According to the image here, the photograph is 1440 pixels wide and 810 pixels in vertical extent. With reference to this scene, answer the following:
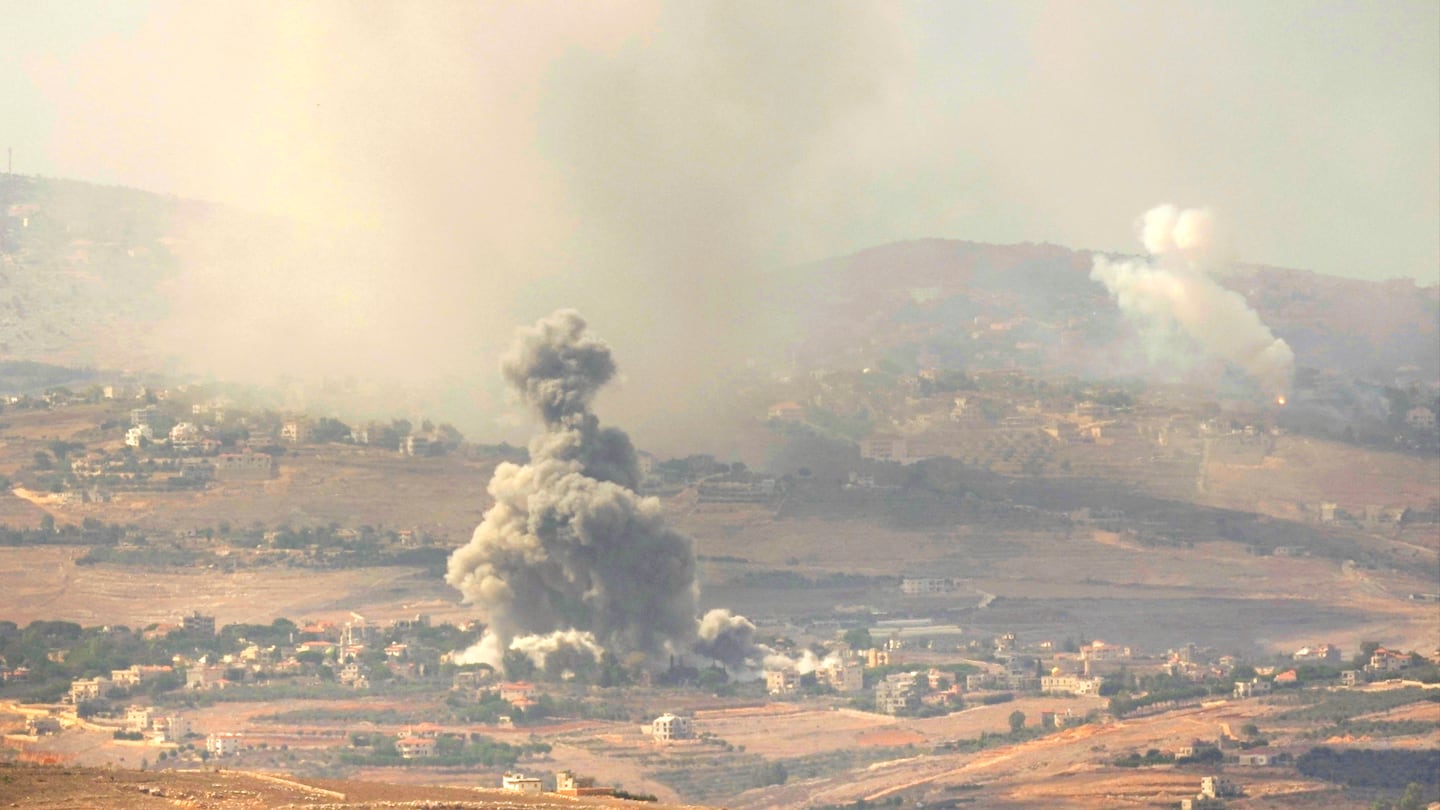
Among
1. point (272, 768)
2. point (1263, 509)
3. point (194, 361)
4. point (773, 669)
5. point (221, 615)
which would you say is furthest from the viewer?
point (194, 361)

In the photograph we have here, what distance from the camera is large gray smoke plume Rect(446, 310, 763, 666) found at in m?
109

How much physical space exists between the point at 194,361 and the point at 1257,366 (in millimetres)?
67780

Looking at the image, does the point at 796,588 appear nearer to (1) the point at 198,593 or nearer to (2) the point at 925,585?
(2) the point at 925,585

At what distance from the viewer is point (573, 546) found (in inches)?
4281

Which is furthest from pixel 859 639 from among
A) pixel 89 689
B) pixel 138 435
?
pixel 138 435

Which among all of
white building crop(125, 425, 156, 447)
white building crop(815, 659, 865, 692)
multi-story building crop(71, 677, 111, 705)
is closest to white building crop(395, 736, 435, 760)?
multi-story building crop(71, 677, 111, 705)

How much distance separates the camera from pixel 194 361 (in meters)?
178

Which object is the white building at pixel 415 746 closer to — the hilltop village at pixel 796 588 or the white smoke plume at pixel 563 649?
the hilltop village at pixel 796 588

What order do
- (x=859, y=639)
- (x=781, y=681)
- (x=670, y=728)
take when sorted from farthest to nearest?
(x=859, y=639), (x=781, y=681), (x=670, y=728)

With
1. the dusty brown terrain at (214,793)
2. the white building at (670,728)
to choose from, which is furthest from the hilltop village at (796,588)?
the dusty brown terrain at (214,793)

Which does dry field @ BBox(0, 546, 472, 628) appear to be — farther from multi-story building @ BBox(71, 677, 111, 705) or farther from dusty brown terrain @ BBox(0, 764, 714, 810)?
dusty brown terrain @ BBox(0, 764, 714, 810)

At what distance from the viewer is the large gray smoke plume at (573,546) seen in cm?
10912

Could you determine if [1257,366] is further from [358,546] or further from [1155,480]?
[358,546]

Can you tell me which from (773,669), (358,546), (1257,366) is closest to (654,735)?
(773,669)
